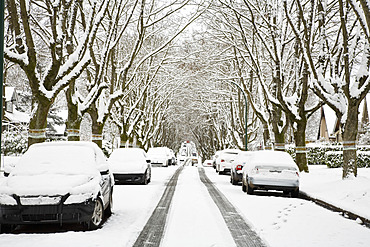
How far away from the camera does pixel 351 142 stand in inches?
602

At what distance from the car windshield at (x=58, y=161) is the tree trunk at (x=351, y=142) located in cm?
994

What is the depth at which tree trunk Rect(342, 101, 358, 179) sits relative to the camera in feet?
50.2

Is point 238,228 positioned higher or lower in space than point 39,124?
lower

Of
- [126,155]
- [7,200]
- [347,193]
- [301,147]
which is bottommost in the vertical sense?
[347,193]

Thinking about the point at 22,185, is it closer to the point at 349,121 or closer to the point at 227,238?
the point at 227,238

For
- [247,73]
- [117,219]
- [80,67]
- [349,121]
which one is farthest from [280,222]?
[247,73]

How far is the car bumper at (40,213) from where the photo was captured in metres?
7.23

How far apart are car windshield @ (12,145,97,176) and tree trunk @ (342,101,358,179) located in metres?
9.94

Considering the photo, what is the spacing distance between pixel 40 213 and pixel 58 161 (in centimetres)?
127

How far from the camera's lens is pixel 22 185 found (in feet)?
24.3

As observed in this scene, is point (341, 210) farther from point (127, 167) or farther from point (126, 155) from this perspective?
point (126, 155)

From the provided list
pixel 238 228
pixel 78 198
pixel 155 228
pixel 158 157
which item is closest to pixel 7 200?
pixel 78 198

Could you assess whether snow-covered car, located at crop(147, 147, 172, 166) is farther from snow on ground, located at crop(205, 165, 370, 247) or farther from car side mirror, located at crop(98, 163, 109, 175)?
car side mirror, located at crop(98, 163, 109, 175)

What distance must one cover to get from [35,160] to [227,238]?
390 centimetres
